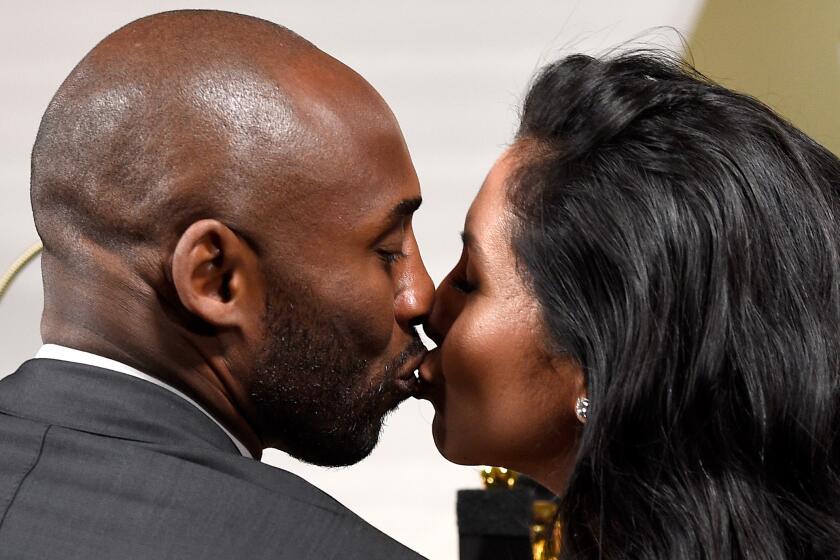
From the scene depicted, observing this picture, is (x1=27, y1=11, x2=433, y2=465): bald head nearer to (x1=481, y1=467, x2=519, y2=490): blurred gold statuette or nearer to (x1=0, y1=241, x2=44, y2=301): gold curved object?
(x1=481, y1=467, x2=519, y2=490): blurred gold statuette

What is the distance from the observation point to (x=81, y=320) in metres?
0.78

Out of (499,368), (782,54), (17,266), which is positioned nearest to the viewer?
(499,368)

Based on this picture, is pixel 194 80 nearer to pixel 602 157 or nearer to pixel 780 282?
pixel 602 157

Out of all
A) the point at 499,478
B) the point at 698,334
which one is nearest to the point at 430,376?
the point at 698,334

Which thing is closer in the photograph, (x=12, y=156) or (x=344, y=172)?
(x=344, y=172)

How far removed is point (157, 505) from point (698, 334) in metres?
0.41

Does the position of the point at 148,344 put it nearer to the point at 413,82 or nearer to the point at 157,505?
the point at 157,505

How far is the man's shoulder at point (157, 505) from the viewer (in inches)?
25.9

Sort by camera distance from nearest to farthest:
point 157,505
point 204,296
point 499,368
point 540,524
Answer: point 157,505, point 204,296, point 499,368, point 540,524

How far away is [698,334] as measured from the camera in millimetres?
820

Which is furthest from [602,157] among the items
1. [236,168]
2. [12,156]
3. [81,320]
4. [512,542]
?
[12,156]

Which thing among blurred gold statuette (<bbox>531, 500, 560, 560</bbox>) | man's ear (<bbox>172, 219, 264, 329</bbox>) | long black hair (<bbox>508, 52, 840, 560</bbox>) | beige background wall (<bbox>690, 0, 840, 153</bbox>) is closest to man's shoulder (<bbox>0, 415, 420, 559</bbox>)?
man's ear (<bbox>172, 219, 264, 329</bbox>)

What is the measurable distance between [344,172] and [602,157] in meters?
0.20

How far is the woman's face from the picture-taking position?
87 cm
